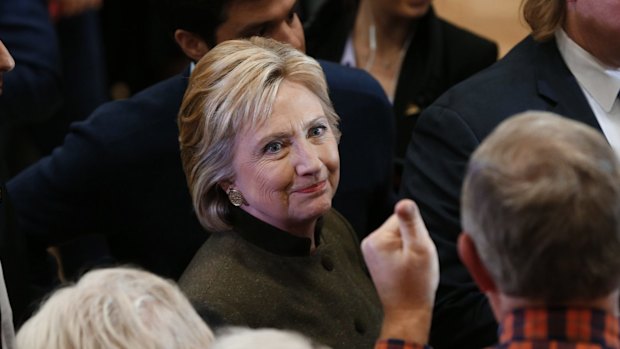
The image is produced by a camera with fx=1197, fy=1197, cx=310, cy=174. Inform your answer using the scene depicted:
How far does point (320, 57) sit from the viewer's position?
3.69 metres

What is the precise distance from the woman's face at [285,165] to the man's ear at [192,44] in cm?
54

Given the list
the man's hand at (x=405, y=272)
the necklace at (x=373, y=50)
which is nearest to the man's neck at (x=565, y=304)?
the man's hand at (x=405, y=272)

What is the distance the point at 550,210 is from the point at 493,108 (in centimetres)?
107

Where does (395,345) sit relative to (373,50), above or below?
above

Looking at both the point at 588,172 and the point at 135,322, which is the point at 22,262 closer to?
the point at 135,322

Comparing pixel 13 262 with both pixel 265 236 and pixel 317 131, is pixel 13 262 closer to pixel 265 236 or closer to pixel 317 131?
pixel 265 236

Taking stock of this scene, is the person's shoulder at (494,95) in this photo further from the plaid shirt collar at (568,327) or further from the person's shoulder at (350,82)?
the plaid shirt collar at (568,327)

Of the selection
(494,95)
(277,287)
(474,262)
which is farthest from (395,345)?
(494,95)

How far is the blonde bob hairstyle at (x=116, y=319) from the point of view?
1680 millimetres

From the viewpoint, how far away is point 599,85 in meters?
2.60

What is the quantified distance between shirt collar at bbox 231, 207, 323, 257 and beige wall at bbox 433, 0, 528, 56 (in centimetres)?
289

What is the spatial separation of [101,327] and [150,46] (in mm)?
3267

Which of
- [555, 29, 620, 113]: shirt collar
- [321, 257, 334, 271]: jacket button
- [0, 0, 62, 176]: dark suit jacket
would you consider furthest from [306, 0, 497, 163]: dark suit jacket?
[321, 257, 334, 271]: jacket button

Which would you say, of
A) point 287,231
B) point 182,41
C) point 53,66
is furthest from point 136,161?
point 53,66
